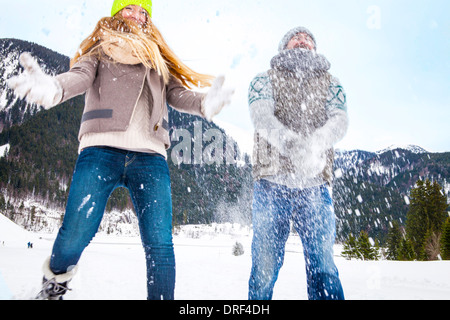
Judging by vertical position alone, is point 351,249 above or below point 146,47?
below

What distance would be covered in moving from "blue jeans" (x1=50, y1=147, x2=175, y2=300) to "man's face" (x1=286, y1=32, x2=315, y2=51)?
1437 mm

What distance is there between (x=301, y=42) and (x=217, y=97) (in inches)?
40.5

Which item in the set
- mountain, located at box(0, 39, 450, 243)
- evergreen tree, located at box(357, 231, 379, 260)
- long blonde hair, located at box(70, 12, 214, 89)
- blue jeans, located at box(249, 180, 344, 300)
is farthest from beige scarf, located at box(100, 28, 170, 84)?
mountain, located at box(0, 39, 450, 243)

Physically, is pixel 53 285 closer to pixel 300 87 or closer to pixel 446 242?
pixel 300 87

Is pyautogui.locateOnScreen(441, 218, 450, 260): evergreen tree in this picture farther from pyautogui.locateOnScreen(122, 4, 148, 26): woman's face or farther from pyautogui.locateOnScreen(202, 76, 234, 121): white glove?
pyautogui.locateOnScreen(122, 4, 148, 26): woman's face

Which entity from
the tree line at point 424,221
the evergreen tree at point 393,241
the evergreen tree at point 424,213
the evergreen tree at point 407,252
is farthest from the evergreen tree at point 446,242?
the evergreen tree at point 393,241

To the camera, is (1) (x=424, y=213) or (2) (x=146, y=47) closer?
(2) (x=146, y=47)

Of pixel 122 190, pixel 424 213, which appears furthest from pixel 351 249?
pixel 122 190

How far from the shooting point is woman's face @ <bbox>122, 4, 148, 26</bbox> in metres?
2.09

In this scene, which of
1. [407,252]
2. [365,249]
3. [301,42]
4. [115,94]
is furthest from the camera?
[365,249]

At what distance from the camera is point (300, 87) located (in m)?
2.16
